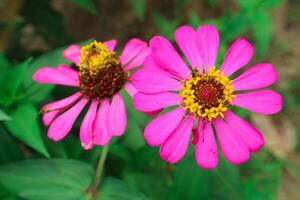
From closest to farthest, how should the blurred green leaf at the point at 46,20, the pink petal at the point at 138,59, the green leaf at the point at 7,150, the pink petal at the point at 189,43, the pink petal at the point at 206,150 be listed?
the pink petal at the point at 206,150, the pink petal at the point at 189,43, the pink petal at the point at 138,59, the green leaf at the point at 7,150, the blurred green leaf at the point at 46,20

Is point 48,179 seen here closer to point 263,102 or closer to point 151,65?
point 151,65

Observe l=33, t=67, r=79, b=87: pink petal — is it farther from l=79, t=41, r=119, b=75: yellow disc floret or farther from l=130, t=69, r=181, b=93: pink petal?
l=130, t=69, r=181, b=93: pink petal

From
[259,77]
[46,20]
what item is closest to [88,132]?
[259,77]

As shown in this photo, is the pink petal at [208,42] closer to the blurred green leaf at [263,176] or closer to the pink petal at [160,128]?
the pink petal at [160,128]

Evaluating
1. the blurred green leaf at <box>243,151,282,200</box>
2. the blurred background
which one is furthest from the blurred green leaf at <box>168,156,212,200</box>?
the blurred green leaf at <box>243,151,282,200</box>

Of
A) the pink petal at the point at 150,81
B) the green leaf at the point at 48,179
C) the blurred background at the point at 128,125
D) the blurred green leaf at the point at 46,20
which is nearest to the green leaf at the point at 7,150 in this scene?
the blurred background at the point at 128,125

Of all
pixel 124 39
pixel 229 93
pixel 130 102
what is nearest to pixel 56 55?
pixel 130 102
